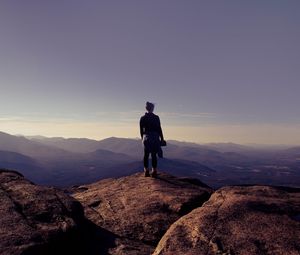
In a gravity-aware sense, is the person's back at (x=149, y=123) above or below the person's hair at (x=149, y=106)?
below

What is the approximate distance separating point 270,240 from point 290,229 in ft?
4.32

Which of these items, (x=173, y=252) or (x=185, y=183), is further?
(x=185, y=183)

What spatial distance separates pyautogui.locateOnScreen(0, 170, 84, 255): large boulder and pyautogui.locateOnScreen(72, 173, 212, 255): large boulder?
172cm

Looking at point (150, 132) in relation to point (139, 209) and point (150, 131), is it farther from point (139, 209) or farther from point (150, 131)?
point (139, 209)

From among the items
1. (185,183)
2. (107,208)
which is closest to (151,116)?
(185,183)

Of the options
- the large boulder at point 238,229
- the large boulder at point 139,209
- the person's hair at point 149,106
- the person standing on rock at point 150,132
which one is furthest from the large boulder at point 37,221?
the person's hair at point 149,106

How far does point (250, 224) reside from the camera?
12.0m

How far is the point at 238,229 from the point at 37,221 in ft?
23.6

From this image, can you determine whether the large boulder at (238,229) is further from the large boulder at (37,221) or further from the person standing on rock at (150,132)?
the person standing on rock at (150,132)

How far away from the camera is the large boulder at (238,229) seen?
10547mm

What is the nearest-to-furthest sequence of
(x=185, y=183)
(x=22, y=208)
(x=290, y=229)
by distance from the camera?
(x=290, y=229)
(x=22, y=208)
(x=185, y=183)

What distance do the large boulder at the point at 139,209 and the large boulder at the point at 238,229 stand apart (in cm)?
136

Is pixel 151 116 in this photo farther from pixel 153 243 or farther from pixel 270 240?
pixel 270 240

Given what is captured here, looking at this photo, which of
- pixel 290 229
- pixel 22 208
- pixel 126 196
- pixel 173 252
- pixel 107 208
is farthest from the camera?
pixel 126 196
